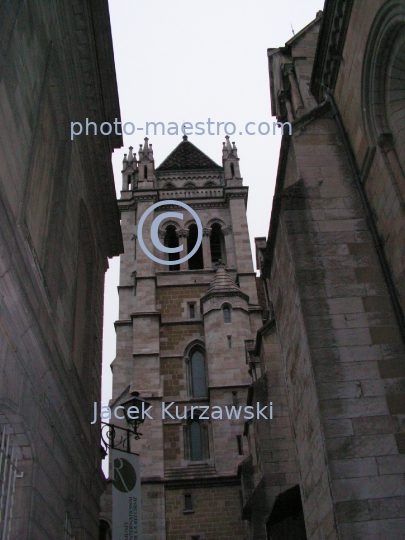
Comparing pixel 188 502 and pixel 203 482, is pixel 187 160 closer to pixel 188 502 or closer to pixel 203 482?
pixel 203 482

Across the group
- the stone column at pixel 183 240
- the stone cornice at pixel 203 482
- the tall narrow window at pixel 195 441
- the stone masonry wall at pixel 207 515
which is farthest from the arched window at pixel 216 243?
the stone masonry wall at pixel 207 515

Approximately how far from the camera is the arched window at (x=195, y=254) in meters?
36.3

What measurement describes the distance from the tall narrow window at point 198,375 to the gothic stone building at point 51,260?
14.6 meters

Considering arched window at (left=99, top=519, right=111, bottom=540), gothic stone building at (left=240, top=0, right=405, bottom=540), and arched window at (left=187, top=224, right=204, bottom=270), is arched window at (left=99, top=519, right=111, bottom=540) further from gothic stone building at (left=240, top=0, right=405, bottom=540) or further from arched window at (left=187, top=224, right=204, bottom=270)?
arched window at (left=187, top=224, right=204, bottom=270)

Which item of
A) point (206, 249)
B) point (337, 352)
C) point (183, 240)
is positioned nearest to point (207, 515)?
point (206, 249)

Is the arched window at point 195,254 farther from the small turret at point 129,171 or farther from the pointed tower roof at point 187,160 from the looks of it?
the pointed tower roof at point 187,160

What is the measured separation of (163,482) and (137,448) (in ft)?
6.03

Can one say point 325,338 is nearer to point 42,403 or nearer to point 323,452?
point 323,452

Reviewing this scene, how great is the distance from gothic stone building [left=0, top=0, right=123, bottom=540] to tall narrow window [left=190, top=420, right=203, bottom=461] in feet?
43.8

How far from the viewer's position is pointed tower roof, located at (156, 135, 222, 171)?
1625 inches

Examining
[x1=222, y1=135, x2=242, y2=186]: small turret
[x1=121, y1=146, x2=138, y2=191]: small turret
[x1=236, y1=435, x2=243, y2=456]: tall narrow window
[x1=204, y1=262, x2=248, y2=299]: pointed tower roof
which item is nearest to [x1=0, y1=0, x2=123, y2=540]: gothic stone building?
[x1=236, y1=435, x2=243, y2=456]: tall narrow window

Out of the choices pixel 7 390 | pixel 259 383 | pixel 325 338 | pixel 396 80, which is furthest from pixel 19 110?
pixel 259 383

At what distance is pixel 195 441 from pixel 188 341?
205 inches

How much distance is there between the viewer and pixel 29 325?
7.20 metres
